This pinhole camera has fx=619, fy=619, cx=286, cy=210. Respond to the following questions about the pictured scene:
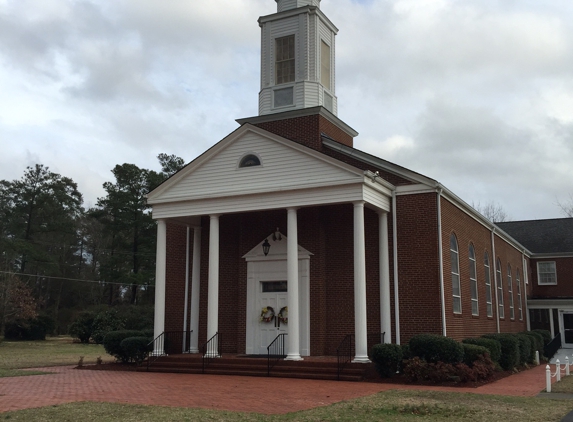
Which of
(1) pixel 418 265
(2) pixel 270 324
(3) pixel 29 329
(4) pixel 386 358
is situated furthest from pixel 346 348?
(3) pixel 29 329

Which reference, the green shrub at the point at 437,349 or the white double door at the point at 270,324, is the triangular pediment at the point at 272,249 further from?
the green shrub at the point at 437,349

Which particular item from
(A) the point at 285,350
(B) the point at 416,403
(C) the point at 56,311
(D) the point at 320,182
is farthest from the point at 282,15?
(C) the point at 56,311

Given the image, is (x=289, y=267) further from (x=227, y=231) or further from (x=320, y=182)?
(x=227, y=231)

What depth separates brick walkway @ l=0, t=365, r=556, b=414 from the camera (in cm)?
1250

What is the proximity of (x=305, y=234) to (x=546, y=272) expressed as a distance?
25.6m

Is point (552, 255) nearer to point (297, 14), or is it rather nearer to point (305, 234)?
point (305, 234)

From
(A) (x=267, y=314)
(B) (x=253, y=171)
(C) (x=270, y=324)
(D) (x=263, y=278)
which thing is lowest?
(C) (x=270, y=324)

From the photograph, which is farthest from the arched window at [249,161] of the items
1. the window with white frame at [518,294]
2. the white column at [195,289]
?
the window with white frame at [518,294]

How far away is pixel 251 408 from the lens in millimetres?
11844

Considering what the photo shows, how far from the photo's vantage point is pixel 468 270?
2488 centimetres

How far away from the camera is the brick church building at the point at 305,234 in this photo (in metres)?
20.1

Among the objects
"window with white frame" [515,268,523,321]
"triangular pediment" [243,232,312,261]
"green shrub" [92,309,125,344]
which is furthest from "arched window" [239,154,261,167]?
"green shrub" [92,309,125,344]

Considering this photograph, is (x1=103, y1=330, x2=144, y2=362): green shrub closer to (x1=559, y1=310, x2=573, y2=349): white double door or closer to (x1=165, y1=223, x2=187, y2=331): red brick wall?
(x1=165, y1=223, x2=187, y2=331): red brick wall

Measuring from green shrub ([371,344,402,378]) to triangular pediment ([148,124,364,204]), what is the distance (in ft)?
16.9
